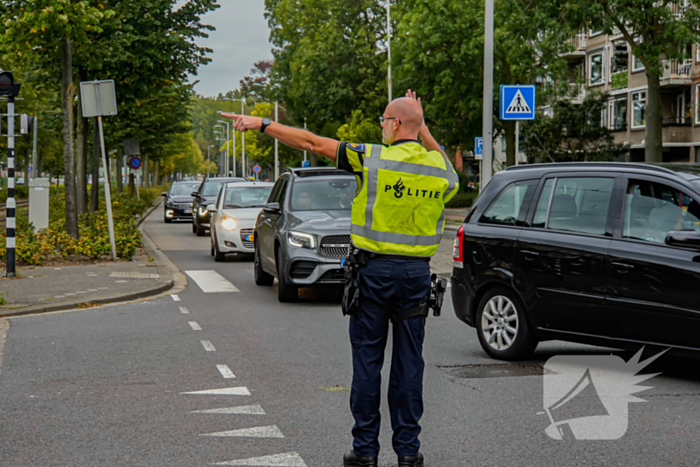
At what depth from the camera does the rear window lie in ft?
25.7

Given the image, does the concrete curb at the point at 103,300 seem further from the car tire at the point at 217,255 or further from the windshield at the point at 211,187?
the windshield at the point at 211,187

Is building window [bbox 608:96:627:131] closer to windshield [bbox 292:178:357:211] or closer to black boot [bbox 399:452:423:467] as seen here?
windshield [bbox 292:178:357:211]

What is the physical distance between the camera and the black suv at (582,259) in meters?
6.64

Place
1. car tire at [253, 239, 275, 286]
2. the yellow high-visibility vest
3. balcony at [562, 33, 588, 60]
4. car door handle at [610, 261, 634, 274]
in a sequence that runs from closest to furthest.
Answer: the yellow high-visibility vest < car door handle at [610, 261, 634, 274] < car tire at [253, 239, 275, 286] < balcony at [562, 33, 588, 60]

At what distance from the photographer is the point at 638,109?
165 ft

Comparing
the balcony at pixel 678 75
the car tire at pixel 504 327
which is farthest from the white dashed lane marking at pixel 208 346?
the balcony at pixel 678 75

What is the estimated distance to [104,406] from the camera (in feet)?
20.2

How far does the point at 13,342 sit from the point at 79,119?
14864mm

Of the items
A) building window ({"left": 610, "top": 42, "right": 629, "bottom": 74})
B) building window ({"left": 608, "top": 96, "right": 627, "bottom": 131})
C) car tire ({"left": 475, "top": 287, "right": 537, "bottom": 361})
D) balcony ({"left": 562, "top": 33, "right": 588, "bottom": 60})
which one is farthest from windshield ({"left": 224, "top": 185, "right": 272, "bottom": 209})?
balcony ({"left": 562, "top": 33, "right": 588, "bottom": 60})

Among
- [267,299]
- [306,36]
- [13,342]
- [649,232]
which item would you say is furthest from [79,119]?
[306,36]

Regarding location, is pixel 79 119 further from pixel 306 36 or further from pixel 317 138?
pixel 306 36

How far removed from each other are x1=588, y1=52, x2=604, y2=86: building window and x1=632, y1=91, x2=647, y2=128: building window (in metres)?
4.26

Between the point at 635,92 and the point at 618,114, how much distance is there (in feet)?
9.51

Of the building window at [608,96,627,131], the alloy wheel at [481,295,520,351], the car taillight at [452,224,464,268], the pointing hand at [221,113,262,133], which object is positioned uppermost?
the building window at [608,96,627,131]
